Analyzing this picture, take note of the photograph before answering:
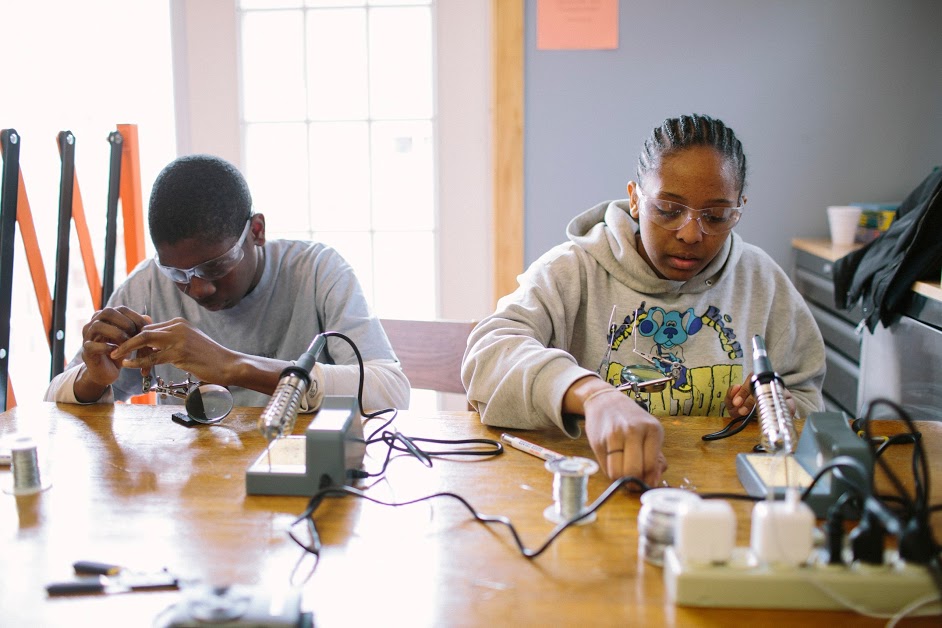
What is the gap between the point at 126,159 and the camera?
2346 mm

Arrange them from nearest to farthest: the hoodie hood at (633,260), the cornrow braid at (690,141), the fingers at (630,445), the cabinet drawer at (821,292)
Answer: the fingers at (630,445)
the cornrow braid at (690,141)
the hoodie hood at (633,260)
the cabinet drawer at (821,292)

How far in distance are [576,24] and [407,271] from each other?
1.03 meters

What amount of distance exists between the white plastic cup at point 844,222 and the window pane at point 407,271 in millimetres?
1362

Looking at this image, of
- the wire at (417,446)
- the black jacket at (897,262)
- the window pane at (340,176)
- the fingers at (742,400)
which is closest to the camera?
the wire at (417,446)

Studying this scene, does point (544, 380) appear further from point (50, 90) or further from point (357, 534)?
point (50, 90)

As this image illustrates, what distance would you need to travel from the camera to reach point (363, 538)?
966mm

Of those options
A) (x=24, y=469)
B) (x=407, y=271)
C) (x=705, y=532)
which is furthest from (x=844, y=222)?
(x=24, y=469)

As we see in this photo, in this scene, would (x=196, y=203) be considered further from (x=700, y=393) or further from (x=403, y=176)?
(x=403, y=176)

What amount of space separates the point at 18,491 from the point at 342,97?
2.07 meters

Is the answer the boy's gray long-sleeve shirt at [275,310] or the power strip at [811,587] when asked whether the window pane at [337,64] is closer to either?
the boy's gray long-sleeve shirt at [275,310]

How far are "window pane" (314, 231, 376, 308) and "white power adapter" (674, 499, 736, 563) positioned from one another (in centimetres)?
231

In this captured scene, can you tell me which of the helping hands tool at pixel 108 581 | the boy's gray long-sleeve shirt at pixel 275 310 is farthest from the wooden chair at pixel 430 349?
the helping hands tool at pixel 108 581

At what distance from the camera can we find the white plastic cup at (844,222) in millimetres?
2713

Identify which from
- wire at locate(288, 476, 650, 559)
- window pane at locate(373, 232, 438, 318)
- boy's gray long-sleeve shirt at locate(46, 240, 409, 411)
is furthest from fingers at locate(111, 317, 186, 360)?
window pane at locate(373, 232, 438, 318)
